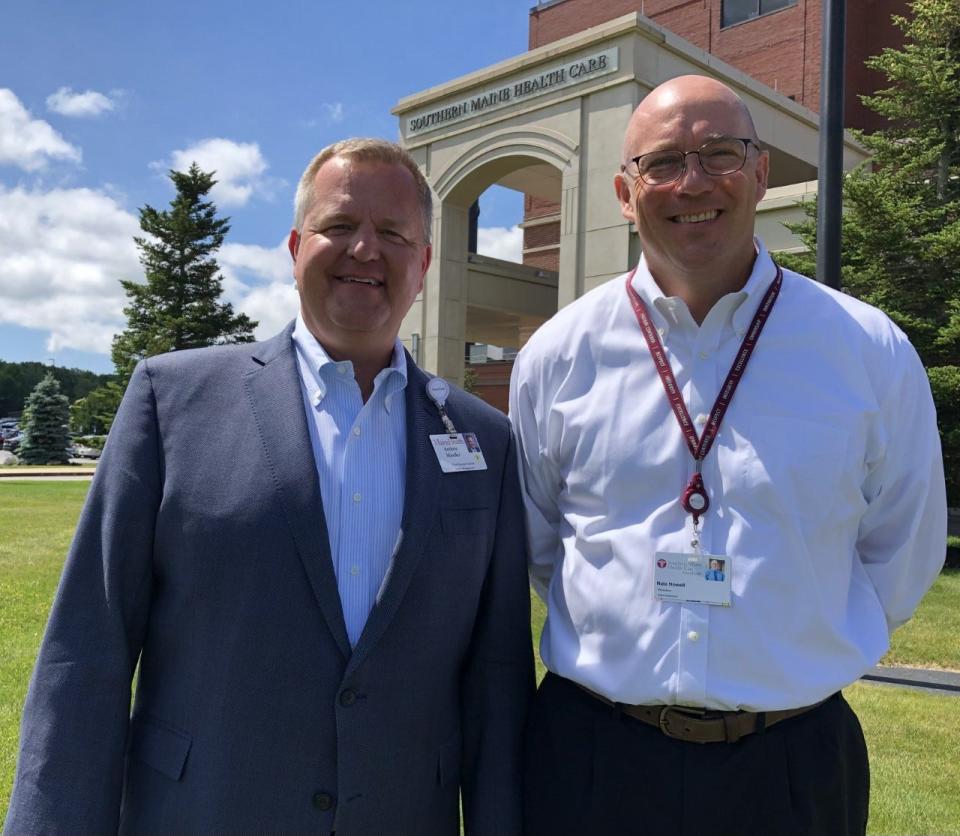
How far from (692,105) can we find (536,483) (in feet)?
4.22

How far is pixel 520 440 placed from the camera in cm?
294

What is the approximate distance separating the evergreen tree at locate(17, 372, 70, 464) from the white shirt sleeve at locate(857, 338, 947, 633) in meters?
45.5

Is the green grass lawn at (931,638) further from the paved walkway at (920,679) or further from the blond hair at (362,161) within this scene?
the blond hair at (362,161)

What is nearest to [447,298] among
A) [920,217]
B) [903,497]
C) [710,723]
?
[920,217]

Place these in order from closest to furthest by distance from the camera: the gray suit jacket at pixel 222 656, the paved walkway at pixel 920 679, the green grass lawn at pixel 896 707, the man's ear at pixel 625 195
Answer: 1. the gray suit jacket at pixel 222 656
2. the man's ear at pixel 625 195
3. the green grass lawn at pixel 896 707
4. the paved walkway at pixel 920 679

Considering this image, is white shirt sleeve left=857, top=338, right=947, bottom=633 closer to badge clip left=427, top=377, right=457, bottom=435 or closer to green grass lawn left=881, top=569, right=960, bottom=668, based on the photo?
badge clip left=427, top=377, right=457, bottom=435

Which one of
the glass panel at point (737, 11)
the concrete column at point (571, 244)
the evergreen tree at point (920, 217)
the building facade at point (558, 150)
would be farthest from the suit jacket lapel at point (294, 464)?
the glass panel at point (737, 11)

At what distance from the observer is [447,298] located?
70.5 ft

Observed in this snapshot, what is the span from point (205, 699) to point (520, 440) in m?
1.29

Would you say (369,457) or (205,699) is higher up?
(369,457)

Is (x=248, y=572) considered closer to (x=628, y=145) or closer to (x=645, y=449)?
(x=645, y=449)

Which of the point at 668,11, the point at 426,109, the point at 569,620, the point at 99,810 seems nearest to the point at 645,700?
the point at 569,620

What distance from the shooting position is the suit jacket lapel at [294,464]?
2.22 metres

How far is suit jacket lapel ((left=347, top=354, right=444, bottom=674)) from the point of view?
2248 millimetres
